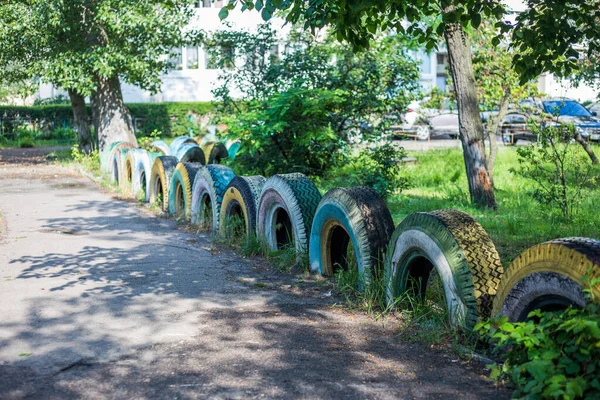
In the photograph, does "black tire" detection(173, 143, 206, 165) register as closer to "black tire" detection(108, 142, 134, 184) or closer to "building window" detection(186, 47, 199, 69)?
"black tire" detection(108, 142, 134, 184)

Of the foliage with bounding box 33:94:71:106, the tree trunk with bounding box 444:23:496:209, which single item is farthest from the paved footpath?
the foliage with bounding box 33:94:71:106

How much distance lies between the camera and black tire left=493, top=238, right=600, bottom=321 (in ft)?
13.3

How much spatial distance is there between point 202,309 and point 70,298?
1.21 m

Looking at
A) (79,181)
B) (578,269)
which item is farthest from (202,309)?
(79,181)

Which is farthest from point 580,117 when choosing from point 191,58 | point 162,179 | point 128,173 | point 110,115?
point 191,58

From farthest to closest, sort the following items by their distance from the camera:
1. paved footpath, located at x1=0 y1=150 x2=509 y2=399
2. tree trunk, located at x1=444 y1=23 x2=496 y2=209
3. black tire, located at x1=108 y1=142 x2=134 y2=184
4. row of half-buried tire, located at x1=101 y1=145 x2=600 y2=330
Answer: black tire, located at x1=108 y1=142 x2=134 y2=184
tree trunk, located at x1=444 y1=23 x2=496 y2=209
paved footpath, located at x1=0 y1=150 x2=509 y2=399
row of half-buried tire, located at x1=101 y1=145 x2=600 y2=330

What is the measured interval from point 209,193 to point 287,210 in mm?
2371

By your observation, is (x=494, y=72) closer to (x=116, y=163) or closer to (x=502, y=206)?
(x=502, y=206)

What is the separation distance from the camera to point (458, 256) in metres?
5.21

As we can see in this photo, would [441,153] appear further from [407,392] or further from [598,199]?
[407,392]

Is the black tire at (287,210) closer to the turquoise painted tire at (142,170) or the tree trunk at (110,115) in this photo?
the turquoise painted tire at (142,170)

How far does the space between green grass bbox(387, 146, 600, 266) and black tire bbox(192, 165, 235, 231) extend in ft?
7.39

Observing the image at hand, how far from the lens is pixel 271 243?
27.4ft

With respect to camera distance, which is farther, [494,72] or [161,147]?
[161,147]
